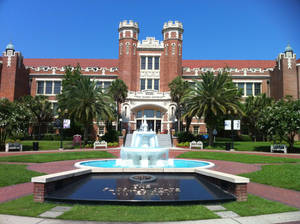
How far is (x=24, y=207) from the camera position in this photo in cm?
589

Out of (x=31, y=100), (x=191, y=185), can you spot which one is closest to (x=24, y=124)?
(x=31, y=100)

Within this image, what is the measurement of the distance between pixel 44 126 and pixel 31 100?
5768mm

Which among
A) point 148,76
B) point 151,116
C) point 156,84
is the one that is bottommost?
point 151,116

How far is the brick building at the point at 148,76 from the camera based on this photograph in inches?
1556

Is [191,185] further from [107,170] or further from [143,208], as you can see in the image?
[107,170]

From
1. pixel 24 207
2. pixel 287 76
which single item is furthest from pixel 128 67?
pixel 24 207

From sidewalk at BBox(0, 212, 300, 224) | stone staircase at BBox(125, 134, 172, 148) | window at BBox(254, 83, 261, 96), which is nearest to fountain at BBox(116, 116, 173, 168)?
sidewalk at BBox(0, 212, 300, 224)

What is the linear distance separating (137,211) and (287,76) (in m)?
42.4

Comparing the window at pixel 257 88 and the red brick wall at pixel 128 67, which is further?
the window at pixel 257 88

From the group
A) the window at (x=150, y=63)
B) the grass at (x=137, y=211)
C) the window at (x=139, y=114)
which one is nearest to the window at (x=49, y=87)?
the window at (x=139, y=114)

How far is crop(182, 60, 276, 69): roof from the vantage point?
1991 inches

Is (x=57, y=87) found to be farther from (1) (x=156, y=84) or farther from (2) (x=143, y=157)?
(2) (x=143, y=157)

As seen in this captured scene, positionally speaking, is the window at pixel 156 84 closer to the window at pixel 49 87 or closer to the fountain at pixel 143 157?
the window at pixel 49 87

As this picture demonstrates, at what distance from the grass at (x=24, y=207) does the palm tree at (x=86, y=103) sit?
67.3ft
